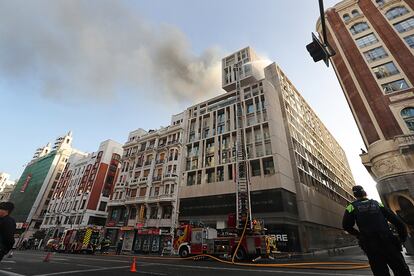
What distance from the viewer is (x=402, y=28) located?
28906 millimetres

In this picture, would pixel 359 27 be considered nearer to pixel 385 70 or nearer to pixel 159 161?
pixel 385 70

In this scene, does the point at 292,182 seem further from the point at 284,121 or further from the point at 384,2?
the point at 384,2

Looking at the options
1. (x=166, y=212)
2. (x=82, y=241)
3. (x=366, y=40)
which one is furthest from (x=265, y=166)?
(x=82, y=241)

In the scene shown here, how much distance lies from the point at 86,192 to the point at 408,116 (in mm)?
59098

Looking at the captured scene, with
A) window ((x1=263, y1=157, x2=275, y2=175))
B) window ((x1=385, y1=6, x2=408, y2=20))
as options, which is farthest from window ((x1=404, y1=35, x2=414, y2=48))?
window ((x1=263, y1=157, x2=275, y2=175))

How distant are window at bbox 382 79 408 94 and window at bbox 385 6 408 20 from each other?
39.5ft

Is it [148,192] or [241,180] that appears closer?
[241,180]

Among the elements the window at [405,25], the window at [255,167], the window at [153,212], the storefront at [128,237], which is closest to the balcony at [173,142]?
the window at [153,212]

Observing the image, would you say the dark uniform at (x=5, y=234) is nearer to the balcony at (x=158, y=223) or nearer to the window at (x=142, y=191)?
the balcony at (x=158, y=223)

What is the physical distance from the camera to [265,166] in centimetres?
3098

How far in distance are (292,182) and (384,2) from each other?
30.8 metres

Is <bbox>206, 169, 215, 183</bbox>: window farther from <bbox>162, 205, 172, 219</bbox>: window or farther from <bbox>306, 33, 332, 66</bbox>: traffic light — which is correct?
<bbox>306, 33, 332, 66</bbox>: traffic light

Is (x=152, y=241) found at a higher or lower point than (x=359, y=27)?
lower

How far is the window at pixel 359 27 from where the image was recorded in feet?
107
